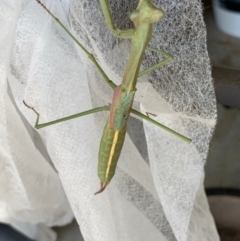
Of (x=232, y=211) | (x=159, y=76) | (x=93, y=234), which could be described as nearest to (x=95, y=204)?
(x=93, y=234)

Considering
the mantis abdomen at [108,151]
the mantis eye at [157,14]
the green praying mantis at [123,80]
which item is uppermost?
the mantis eye at [157,14]

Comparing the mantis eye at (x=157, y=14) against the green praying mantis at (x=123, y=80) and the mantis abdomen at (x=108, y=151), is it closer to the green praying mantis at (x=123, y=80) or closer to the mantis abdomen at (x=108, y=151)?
the green praying mantis at (x=123, y=80)

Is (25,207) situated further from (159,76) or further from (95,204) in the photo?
(159,76)

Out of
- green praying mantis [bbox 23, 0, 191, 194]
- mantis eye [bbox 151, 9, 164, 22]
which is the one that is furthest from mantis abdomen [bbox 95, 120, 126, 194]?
mantis eye [bbox 151, 9, 164, 22]

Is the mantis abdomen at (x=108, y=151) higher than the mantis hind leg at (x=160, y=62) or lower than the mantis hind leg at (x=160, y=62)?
lower

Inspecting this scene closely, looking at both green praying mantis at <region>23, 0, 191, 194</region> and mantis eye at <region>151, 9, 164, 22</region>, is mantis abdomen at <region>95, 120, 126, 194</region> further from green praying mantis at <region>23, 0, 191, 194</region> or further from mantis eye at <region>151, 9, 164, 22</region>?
mantis eye at <region>151, 9, 164, 22</region>

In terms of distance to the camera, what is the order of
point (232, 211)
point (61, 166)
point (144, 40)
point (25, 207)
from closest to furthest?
1. point (144, 40)
2. point (61, 166)
3. point (25, 207)
4. point (232, 211)

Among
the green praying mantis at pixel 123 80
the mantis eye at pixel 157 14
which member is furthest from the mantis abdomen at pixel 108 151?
the mantis eye at pixel 157 14
